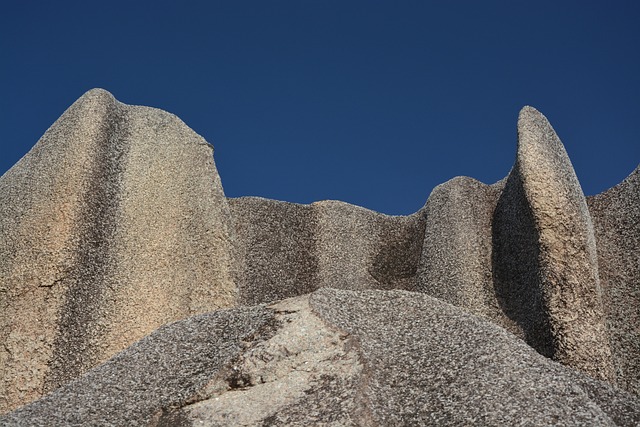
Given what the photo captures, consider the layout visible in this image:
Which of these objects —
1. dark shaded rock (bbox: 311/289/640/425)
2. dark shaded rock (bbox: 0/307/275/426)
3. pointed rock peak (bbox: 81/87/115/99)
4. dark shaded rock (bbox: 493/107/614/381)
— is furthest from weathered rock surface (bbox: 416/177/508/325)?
pointed rock peak (bbox: 81/87/115/99)

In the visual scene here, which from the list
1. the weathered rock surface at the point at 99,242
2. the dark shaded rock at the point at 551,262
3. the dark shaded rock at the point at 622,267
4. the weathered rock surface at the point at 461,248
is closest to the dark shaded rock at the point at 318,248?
the weathered rock surface at the point at 461,248

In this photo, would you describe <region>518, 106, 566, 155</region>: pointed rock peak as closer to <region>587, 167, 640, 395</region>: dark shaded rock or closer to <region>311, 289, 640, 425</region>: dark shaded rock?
<region>587, 167, 640, 395</region>: dark shaded rock

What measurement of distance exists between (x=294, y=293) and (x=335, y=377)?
10.0 meters

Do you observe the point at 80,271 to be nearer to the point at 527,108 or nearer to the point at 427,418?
the point at 427,418


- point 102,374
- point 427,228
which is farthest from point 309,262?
point 102,374

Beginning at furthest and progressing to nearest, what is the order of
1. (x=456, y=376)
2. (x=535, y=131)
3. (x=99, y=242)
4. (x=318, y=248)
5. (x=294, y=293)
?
1. (x=318, y=248)
2. (x=294, y=293)
3. (x=535, y=131)
4. (x=99, y=242)
5. (x=456, y=376)

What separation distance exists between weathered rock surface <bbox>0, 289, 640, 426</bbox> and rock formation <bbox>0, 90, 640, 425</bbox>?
4 centimetres

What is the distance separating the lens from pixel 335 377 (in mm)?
11625

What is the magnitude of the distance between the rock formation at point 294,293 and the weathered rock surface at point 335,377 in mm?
41

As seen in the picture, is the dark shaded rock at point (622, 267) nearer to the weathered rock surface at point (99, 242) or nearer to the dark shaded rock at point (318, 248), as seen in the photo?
the dark shaded rock at point (318, 248)

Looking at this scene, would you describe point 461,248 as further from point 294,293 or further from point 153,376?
point 153,376

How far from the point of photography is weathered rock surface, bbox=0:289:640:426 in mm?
10719

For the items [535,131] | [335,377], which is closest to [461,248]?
[535,131]

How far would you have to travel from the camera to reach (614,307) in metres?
18.0
